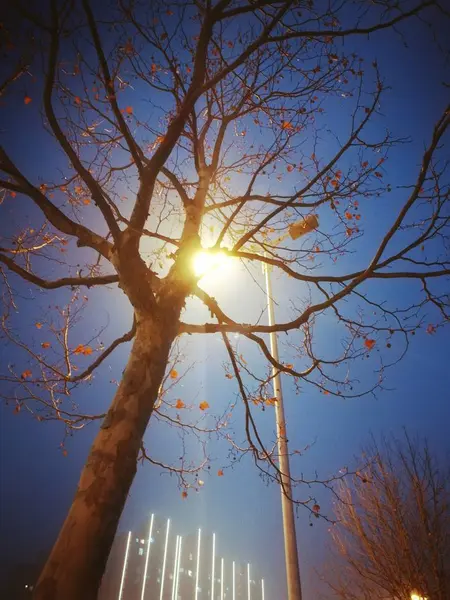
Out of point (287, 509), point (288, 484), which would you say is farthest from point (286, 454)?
point (287, 509)

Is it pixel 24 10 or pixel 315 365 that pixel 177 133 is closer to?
pixel 24 10

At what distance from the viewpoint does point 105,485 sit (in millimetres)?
2688

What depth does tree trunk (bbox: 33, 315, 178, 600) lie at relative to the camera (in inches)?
89.7

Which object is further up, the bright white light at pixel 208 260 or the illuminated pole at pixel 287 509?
the bright white light at pixel 208 260

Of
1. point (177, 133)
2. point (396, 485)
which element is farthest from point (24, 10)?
point (396, 485)

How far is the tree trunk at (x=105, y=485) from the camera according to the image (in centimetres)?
228

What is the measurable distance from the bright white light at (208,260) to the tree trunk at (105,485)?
1.69m

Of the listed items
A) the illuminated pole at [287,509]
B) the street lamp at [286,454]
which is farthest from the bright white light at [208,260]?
the illuminated pole at [287,509]

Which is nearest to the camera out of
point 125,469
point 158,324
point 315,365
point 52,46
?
point 125,469

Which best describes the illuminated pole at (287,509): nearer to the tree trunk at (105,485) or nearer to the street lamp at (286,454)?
the street lamp at (286,454)

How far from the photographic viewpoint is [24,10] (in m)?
3.44

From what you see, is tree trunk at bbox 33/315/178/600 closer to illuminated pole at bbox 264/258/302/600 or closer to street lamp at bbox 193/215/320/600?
street lamp at bbox 193/215/320/600

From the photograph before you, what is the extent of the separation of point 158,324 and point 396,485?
337 inches

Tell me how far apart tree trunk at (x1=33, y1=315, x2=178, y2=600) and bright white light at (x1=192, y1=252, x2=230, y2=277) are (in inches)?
66.6
